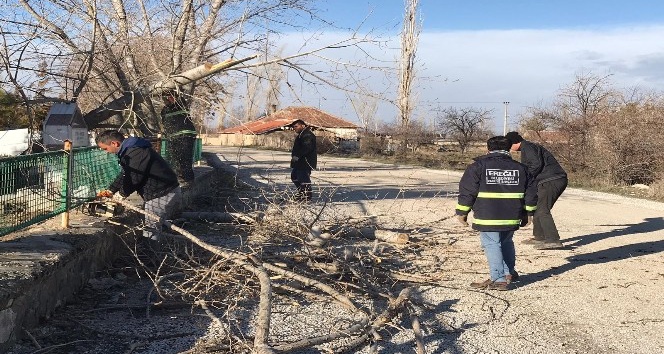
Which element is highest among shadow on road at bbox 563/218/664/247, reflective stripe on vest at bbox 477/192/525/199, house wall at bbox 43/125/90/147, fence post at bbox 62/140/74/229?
house wall at bbox 43/125/90/147

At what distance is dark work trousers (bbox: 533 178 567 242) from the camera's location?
28.5 ft

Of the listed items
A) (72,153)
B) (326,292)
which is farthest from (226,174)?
(326,292)

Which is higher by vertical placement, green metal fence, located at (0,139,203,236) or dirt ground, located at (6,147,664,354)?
green metal fence, located at (0,139,203,236)

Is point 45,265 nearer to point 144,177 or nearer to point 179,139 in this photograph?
point 144,177

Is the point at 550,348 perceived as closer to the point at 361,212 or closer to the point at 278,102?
the point at 278,102

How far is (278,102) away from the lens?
30.3 ft

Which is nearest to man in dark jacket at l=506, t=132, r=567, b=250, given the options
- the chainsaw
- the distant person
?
the chainsaw

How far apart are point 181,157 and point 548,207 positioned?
747cm

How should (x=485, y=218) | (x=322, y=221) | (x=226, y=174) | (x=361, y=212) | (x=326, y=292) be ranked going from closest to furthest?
(x=326, y=292)
(x=485, y=218)
(x=322, y=221)
(x=361, y=212)
(x=226, y=174)

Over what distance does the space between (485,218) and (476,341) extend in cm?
177

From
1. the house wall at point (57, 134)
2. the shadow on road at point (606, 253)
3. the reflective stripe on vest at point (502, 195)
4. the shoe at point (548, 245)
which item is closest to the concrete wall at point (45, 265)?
the house wall at point (57, 134)

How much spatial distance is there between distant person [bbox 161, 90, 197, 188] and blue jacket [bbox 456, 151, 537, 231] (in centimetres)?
661

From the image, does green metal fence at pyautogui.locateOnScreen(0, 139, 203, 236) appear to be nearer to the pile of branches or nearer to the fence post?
the fence post

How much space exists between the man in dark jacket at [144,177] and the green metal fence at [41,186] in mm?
333
